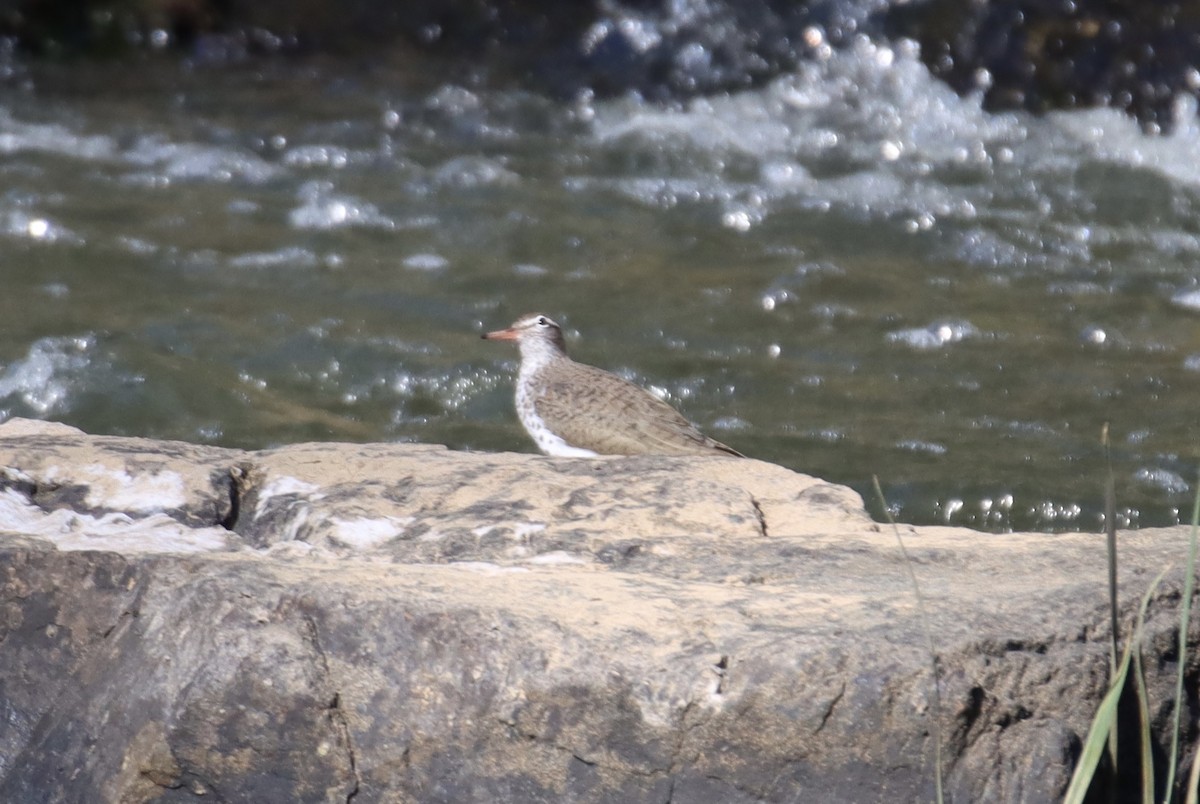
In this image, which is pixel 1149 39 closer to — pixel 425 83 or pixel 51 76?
pixel 425 83

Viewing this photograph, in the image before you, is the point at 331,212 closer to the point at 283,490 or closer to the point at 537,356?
the point at 537,356

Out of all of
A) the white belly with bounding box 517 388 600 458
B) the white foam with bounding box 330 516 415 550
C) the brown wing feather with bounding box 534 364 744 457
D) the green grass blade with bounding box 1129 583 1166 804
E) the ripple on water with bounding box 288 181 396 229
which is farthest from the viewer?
the ripple on water with bounding box 288 181 396 229

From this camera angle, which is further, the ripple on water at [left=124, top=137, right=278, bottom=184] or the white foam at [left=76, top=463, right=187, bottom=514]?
the ripple on water at [left=124, top=137, right=278, bottom=184]

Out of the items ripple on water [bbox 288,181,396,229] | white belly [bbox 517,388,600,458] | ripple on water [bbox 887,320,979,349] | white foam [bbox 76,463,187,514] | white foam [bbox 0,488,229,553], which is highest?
ripple on water [bbox 288,181,396,229]

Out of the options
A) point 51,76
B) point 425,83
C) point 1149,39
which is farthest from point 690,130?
point 51,76

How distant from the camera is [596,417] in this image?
251 inches

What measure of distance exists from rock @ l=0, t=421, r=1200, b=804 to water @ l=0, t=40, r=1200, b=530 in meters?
3.96

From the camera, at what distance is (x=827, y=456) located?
26.0 ft

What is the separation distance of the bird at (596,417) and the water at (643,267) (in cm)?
142

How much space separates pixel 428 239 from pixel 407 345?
59.4 inches

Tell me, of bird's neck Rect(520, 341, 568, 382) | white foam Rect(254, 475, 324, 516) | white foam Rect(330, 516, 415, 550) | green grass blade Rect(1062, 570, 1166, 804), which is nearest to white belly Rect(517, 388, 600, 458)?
bird's neck Rect(520, 341, 568, 382)

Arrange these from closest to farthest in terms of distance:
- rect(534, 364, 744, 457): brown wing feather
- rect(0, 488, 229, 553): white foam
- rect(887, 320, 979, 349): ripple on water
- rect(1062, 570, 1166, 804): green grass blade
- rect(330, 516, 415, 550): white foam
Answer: rect(1062, 570, 1166, 804): green grass blade → rect(0, 488, 229, 553): white foam → rect(330, 516, 415, 550): white foam → rect(534, 364, 744, 457): brown wing feather → rect(887, 320, 979, 349): ripple on water

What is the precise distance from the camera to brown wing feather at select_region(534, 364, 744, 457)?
20.1ft

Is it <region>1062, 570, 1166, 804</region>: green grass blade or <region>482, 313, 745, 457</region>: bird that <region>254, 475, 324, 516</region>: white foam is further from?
<region>1062, 570, 1166, 804</region>: green grass blade
